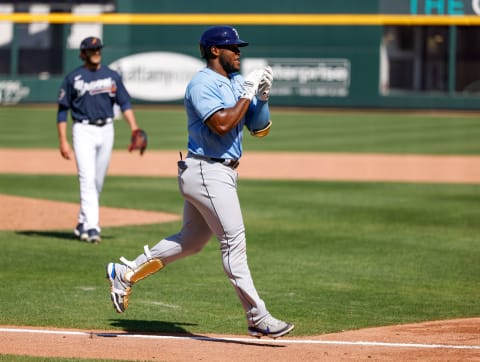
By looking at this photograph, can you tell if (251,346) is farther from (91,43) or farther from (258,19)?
(258,19)

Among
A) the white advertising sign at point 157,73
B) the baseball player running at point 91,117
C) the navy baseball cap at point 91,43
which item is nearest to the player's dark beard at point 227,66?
the baseball player running at point 91,117

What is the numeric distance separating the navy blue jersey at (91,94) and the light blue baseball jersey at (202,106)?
406cm

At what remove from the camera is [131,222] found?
37.5 ft

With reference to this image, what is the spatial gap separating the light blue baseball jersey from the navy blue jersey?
13.3 ft

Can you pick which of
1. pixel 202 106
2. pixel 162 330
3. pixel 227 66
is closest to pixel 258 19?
pixel 162 330

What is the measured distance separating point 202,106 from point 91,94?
14.2 feet

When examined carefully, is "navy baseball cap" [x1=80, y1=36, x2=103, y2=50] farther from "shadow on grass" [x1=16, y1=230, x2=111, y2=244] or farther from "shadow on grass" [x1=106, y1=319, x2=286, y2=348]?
"shadow on grass" [x1=106, y1=319, x2=286, y2=348]

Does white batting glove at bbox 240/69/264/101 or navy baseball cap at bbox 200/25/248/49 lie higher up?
navy baseball cap at bbox 200/25/248/49

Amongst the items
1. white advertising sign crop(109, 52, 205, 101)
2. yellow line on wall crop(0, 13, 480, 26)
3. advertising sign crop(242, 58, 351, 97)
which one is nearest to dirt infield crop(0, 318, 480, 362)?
yellow line on wall crop(0, 13, 480, 26)

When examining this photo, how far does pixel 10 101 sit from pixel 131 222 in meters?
22.1

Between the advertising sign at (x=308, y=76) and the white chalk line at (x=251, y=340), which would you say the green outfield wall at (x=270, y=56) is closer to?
the advertising sign at (x=308, y=76)

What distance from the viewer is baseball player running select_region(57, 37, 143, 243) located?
9758 mm

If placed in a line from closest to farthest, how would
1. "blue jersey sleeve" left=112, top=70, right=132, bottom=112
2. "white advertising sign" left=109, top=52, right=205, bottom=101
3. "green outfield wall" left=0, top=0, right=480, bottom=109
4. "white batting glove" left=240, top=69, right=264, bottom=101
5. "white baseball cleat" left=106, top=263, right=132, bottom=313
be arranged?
1. "white batting glove" left=240, top=69, right=264, bottom=101
2. "white baseball cleat" left=106, top=263, right=132, bottom=313
3. "blue jersey sleeve" left=112, top=70, right=132, bottom=112
4. "green outfield wall" left=0, top=0, right=480, bottom=109
5. "white advertising sign" left=109, top=52, right=205, bottom=101

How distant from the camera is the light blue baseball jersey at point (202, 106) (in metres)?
5.68
